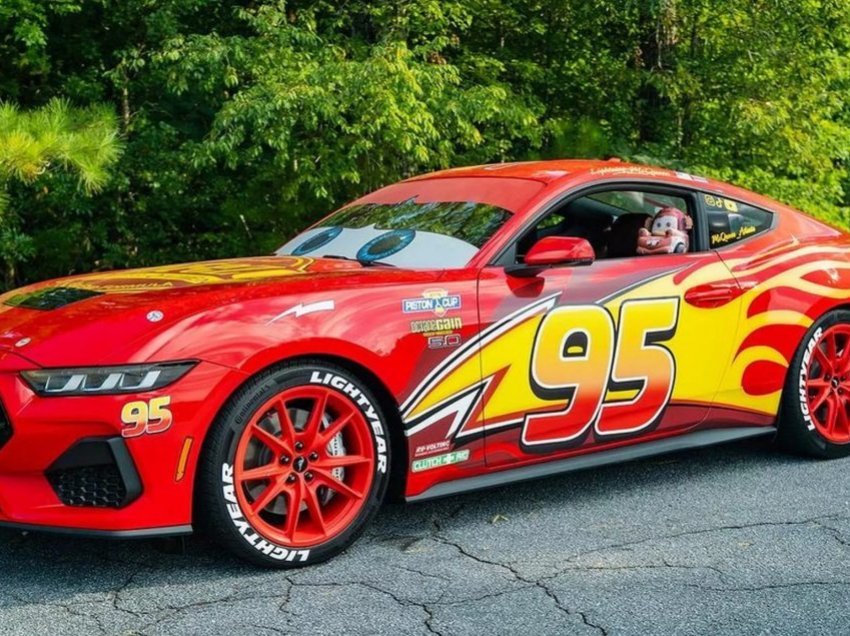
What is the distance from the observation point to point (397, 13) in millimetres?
9383

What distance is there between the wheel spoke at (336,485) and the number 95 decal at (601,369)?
81 cm

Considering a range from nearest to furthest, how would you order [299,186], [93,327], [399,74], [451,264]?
[93,327] → [451,264] → [399,74] → [299,186]

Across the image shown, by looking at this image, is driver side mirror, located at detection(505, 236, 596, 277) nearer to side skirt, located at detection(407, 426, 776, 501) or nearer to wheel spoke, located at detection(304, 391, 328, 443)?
side skirt, located at detection(407, 426, 776, 501)

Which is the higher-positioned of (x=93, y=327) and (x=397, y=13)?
(x=397, y=13)

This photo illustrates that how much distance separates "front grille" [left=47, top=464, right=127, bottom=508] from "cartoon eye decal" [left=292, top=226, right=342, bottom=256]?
1.84 meters

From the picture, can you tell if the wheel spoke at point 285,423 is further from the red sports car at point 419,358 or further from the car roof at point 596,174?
the car roof at point 596,174

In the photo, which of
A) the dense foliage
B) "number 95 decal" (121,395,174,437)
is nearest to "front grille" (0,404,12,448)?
"number 95 decal" (121,395,174,437)

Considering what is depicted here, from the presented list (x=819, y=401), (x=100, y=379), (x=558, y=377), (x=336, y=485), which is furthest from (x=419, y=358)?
(x=819, y=401)

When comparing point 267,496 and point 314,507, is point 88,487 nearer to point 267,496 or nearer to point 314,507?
point 267,496

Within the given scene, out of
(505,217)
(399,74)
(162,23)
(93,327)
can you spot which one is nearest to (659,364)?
(505,217)

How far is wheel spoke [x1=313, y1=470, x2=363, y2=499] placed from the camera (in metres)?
4.02

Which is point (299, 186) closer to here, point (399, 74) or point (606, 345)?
point (399, 74)

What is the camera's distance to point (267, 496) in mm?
3883

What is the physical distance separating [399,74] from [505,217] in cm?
373
